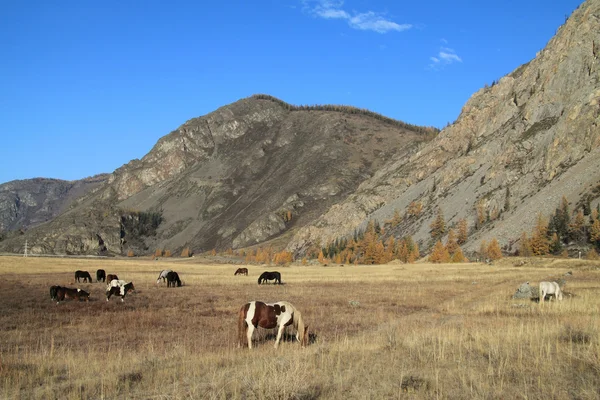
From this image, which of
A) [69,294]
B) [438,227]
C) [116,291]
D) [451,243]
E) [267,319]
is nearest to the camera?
[267,319]

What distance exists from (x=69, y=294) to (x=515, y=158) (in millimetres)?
133343

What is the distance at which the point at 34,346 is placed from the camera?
49.9ft

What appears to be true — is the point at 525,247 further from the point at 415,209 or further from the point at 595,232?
the point at 415,209

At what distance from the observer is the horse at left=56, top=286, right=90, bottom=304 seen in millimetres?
27156

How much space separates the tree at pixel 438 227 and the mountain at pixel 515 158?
2.69 m

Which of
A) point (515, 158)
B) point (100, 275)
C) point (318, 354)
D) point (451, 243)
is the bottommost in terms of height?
point (100, 275)

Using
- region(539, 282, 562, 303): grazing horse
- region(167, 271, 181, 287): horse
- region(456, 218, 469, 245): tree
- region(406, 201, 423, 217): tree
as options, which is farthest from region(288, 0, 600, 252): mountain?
region(167, 271, 181, 287): horse

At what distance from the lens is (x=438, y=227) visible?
127 meters

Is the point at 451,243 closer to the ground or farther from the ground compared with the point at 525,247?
farther from the ground

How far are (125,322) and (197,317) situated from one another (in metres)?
3.32

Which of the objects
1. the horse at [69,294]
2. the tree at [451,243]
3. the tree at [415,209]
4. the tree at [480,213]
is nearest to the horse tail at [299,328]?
the horse at [69,294]

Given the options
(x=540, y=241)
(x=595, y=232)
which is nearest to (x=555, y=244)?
(x=540, y=241)

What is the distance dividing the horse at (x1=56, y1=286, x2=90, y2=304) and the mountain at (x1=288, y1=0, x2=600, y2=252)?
95.4 metres

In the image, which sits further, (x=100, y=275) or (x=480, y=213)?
(x=480, y=213)
